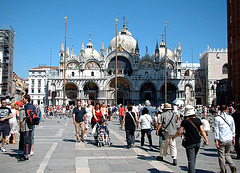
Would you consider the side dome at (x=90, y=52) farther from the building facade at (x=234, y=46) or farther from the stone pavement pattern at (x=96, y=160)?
the stone pavement pattern at (x=96, y=160)

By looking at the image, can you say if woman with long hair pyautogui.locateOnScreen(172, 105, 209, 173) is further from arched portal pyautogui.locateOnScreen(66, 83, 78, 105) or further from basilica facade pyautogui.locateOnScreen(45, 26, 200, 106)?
arched portal pyautogui.locateOnScreen(66, 83, 78, 105)

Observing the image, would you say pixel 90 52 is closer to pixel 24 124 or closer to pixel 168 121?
pixel 24 124

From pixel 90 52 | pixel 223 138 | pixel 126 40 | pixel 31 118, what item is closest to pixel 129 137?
pixel 31 118

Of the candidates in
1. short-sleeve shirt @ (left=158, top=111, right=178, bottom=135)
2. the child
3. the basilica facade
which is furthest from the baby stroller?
the basilica facade

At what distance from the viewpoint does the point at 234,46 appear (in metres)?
36.2

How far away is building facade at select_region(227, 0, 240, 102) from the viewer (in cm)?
3497

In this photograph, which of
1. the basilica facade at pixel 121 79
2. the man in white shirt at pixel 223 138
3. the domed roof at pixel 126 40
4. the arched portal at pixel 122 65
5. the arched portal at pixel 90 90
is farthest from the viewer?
the domed roof at pixel 126 40

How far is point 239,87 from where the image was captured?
3428 centimetres

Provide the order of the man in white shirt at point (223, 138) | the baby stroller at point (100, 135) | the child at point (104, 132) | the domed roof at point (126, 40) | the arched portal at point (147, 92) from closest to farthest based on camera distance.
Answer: the man in white shirt at point (223, 138) < the baby stroller at point (100, 135) < the child at point (104, 132) < the arched portal at point (147, 92) < the domed roof at point (126, 40)

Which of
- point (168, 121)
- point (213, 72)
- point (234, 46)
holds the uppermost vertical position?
point (234, 46)

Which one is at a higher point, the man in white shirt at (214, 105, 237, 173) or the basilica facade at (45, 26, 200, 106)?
the basilica facade at (45, 26, 200, 106)

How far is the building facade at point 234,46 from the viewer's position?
115 feet

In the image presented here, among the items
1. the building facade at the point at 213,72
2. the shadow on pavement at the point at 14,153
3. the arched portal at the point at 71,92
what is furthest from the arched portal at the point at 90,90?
the shadow on pavement at the point at 14,153

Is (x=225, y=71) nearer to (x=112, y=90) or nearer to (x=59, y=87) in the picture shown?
(x=112, y=90)
